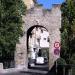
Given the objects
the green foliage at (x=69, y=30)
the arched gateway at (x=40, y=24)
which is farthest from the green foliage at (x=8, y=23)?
the arched gateway at (x=40, y=24)

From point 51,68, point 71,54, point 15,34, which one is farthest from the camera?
point 51,68

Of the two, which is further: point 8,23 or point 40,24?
point 40,24

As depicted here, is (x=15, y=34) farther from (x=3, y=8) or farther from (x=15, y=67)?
(x=15, y=67)

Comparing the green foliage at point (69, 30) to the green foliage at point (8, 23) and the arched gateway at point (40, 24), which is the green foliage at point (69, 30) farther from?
the arched gateway at point (40, 24)

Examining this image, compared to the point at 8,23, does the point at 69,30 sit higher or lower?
lower

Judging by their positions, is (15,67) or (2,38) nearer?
(2,38)

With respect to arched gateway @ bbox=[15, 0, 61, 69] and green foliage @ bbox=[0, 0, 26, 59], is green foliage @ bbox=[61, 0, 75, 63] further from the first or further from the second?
arched gateway @ bbox=[15, 0, 61, 69]

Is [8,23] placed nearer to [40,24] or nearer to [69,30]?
[69,30]


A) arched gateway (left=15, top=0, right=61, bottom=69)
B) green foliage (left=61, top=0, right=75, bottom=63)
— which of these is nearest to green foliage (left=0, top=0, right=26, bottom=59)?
green foliage (left=61, top=0, right=75, bottom=63)

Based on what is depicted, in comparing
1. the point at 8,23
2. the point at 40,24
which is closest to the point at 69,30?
the point at 8,23

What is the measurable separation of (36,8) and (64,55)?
11575 millimetres

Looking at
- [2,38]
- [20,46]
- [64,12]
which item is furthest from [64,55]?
[20,46]

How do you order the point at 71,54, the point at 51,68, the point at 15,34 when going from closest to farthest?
the point at 71,54 < the point at 15,34 < the point at 51,68

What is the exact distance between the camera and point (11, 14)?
1652 inches
